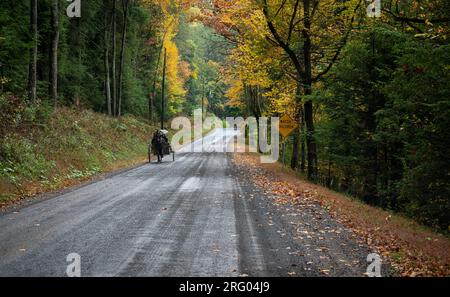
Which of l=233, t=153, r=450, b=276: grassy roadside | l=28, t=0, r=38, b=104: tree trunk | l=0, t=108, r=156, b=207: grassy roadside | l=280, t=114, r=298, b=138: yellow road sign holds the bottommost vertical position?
l=233, t=153, r=450, b=276: grassy roadside

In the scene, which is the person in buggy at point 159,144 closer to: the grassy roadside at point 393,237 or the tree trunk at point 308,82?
the tree trunk at point 308,82

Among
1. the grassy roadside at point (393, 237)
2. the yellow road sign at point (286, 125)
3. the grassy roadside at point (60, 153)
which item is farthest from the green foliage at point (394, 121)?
Answer: the grassy roadside at point (60, 153)

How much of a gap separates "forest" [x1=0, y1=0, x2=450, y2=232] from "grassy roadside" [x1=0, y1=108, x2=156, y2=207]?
0.90ft

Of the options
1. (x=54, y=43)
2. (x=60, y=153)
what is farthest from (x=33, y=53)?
(x=60, y=153)

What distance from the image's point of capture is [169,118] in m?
64.3

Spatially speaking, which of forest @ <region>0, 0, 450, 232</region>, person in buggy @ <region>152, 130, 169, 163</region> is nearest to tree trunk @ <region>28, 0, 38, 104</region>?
forest @ <region>0, 0, 450, 232</region>

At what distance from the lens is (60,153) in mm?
19453

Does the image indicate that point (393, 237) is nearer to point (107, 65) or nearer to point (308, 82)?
point (308, 82)

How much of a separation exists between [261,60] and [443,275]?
17297 millimetres

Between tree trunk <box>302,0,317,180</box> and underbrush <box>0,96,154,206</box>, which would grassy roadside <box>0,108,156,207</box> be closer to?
underbrush <box>0,96,154,206</box>

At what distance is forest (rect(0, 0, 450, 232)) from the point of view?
11188 mm

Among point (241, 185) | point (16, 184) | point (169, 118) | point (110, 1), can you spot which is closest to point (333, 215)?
point (241, 185)

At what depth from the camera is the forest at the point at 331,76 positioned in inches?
440

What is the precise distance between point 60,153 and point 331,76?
1235 centimetres
